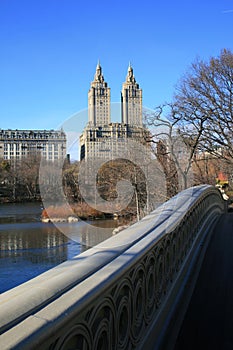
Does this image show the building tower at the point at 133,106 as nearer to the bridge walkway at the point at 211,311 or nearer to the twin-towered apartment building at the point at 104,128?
the twin-towered apartment building at the point at 104,128

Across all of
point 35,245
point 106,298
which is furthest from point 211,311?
point 35,245

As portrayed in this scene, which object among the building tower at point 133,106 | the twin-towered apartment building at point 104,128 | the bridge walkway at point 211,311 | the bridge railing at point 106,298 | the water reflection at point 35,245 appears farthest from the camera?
the water reflection at point 35,245

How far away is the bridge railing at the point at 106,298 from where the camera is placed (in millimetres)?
1175

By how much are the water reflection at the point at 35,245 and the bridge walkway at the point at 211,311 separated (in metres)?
8.03

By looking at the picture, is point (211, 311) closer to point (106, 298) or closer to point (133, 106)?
point (106, 298)

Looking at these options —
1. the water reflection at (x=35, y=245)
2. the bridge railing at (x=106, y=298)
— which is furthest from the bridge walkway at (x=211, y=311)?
the water reflection at (x=35, y=245)

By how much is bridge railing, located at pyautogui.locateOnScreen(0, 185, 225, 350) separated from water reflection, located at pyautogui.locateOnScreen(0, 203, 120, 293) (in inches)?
349

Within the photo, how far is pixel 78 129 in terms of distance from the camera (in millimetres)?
4660

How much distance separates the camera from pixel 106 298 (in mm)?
1712

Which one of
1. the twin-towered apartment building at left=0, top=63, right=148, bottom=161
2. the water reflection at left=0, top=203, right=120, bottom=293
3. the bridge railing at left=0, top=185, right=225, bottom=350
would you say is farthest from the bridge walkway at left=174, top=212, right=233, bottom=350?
the water reflection at left=0, top=203, right=120, bottom=293

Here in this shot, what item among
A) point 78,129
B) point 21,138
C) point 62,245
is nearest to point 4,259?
point 62,245

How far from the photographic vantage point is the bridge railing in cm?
117

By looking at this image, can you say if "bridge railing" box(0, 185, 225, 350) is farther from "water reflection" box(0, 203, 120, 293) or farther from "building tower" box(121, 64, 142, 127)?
"building tower" box(121, 64, 142, 127)

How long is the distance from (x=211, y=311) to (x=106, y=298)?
1580 millimetres
